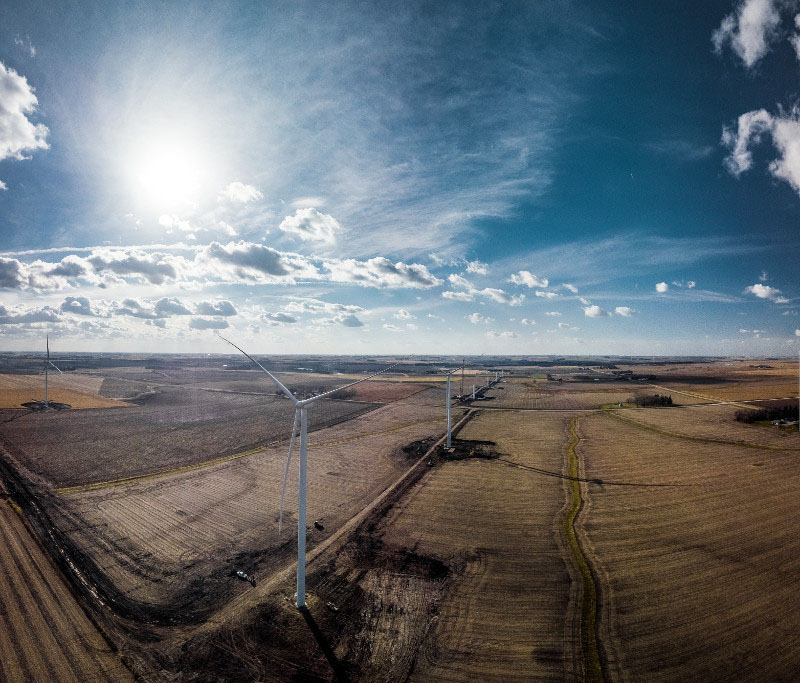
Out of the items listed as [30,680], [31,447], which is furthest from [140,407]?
[30,680]

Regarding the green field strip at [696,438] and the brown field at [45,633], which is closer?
the brown field at [45,633]

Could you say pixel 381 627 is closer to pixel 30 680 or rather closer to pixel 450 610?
pixel 450 610

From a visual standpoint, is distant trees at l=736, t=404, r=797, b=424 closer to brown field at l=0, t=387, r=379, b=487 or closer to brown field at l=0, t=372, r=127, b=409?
brown field at l=0, t=387, r=379, b=487

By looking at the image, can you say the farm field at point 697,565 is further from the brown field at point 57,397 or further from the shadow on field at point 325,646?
the brown field at point 57,397

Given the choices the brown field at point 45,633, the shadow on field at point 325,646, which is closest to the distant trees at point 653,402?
the shadow on field at point 325,646

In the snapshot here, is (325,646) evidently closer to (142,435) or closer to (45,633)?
(45,633)

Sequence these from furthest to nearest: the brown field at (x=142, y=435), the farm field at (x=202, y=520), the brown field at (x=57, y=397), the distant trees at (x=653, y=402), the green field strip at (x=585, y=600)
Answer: the distant trees at (x=653, y=402) → the brown field at (x=57, y=397) → the brown field at (x=142, y=435) → the farm field at (x=202, y=520) → the green field strip at (x=585, y=600)

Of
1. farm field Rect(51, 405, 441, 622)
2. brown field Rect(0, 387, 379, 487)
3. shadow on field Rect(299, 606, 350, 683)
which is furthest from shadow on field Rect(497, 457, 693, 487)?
brown field Rect(0, 387, 379, 487)
